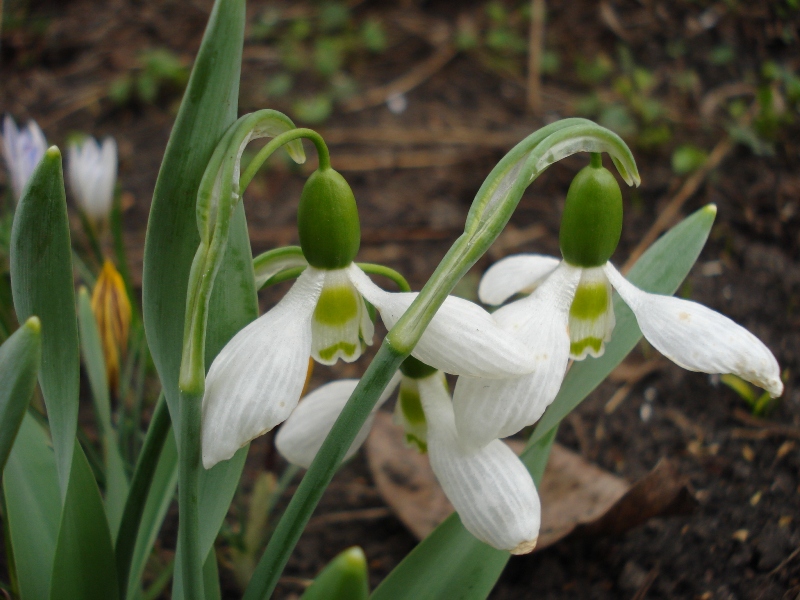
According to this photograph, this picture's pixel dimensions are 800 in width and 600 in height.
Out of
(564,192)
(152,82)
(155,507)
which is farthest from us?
(152,82)

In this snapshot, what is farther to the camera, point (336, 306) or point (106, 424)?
point (106, 424)

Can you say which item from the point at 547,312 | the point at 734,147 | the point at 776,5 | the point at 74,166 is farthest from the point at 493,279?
the point at 776,5

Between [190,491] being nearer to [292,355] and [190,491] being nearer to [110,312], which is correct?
[292,355]

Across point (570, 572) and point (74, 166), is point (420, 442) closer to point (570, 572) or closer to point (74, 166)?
point (570, 572)

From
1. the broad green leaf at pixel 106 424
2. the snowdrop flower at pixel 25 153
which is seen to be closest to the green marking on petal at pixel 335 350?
the broad green leaf at pixel 106 424

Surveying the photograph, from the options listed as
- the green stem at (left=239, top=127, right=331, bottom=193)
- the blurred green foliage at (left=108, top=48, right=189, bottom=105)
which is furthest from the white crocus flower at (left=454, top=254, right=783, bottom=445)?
the blurred green foliage at (left=108, top=48, right=189, bottom=105)

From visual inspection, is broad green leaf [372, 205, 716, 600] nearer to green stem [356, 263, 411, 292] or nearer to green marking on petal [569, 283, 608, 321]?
green marking on petal [569, 283, 608, 321]

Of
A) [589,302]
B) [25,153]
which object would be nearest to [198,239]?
[589,302]
